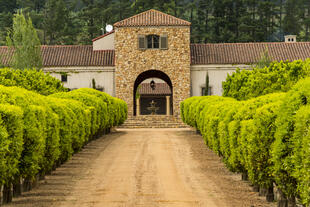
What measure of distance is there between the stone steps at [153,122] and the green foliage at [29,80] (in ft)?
41.9

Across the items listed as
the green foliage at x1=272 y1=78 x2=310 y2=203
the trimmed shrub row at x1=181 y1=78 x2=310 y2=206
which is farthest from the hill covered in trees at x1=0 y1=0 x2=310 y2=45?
the green foliage at x1=272 y1=78 x2=310 y2=203

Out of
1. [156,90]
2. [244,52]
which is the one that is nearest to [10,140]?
[244,52]

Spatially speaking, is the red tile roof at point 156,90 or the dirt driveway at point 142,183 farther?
the red tile roof at point 156,90

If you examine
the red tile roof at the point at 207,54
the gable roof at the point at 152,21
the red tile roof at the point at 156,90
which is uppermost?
the gable roof at the point at 152,21

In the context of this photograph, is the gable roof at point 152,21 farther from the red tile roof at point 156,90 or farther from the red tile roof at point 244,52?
the red tile roof at point 156,90

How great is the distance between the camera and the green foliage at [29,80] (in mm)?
21716

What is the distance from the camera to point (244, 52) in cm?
4328

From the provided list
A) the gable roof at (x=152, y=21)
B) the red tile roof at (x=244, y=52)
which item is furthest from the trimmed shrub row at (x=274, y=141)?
the red tile roof at (x=244, y=52)

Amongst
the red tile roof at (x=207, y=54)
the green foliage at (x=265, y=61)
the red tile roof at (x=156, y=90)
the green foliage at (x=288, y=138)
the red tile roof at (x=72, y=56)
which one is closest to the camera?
the green foliage at (x=288, y=138)

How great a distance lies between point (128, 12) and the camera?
68.0m

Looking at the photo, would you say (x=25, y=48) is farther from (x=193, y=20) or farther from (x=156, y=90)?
(x=193, y=20)

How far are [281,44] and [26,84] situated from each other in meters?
27.6

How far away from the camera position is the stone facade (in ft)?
134

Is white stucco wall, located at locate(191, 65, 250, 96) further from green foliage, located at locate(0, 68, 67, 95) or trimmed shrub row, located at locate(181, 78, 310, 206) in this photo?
trimmed shrub row, located at locate(181, 78, 310, 206)
